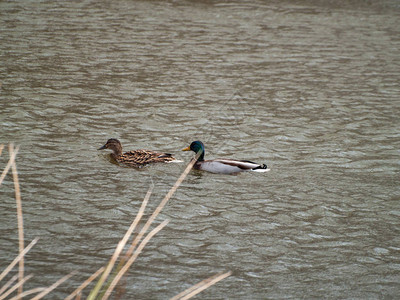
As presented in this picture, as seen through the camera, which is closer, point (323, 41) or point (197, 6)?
point (323, 41)

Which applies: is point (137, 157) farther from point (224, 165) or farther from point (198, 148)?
point (224, 165)

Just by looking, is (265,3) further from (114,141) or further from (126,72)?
(114,141)

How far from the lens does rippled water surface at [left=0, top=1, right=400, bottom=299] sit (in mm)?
6828

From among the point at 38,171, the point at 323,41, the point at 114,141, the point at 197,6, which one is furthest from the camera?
the point at 197,6

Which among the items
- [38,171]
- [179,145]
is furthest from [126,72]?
[38,171]

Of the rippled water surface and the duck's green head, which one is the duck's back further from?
the duck's green head

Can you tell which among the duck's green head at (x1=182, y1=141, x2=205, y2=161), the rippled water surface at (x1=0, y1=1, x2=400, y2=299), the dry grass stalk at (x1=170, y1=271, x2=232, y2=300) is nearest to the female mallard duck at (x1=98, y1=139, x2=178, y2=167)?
the rippled water surface at (x1=0, y1=1, x2=400, y2=299)

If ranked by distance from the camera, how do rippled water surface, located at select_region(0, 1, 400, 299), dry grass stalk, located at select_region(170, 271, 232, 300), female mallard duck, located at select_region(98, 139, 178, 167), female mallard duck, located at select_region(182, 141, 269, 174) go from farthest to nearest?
female mallard duck, located at select_region(98, 139, 178, 167) → female mallard duck, located at select_region(182, 141, 269, 174) → rippled water surface, located at select_region(0, 1, 400, 299) → dry grass stalk, located at select_region(170, 271, 232, 300)

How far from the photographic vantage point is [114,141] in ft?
32.7

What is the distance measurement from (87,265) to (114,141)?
3605 mm

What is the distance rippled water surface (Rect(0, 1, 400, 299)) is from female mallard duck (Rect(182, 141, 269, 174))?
5.1 inches

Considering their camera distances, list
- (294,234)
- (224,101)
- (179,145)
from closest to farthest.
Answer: (294,234)
(179,145)
(224,101)

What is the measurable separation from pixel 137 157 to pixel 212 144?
1755mm

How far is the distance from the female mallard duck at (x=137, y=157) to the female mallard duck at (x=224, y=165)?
382 mm
